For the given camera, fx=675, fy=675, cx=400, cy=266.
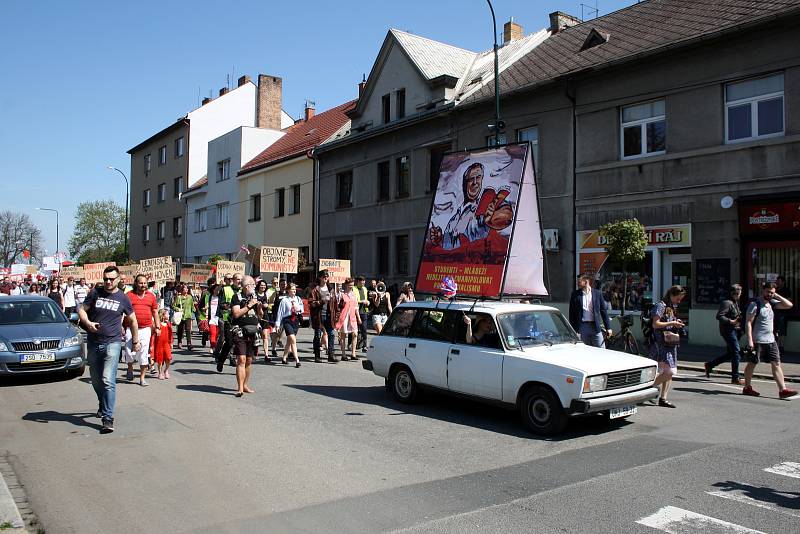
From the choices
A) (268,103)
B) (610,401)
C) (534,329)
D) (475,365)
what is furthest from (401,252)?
(268,103)

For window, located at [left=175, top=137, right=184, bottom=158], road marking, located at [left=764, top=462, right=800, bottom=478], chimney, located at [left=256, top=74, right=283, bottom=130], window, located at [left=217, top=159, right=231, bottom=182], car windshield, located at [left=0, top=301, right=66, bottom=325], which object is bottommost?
road marking, located at [left=764, top=462, right=800, bottom=478]

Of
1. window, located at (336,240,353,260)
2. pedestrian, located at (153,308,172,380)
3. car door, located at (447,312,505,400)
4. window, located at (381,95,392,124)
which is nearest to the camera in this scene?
car door, located at (447,312,505,400)

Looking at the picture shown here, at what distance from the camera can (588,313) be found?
10.9 m

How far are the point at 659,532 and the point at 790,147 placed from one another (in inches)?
546

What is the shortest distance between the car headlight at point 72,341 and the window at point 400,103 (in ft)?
62.8

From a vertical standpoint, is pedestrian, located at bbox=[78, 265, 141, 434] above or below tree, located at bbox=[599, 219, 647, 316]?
below

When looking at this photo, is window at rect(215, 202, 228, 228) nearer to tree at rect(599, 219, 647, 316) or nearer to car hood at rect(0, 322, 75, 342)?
tree at rect(599, 219, 647, 316)

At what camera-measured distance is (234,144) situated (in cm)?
4172

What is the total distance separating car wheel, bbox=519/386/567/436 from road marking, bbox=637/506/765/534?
93.3 inches

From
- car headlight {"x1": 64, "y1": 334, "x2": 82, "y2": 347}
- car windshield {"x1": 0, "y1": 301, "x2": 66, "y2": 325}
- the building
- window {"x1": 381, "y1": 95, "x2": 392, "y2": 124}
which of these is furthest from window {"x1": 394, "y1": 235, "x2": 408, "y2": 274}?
the building

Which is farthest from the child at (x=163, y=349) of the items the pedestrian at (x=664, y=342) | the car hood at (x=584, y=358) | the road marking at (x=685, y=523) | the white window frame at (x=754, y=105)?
the white window frame at (x=754, y=105)

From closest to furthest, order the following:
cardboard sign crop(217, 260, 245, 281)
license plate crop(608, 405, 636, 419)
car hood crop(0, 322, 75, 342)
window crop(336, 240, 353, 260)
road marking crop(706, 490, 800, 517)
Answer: road marking crop(706, 490, 800, 517)
license plate crop(608, 405, 636, 419)
car hood crop(0, 322, 75, 342)
cardboard sign crop(217, 260, 245, 281)
window crop(336, 240, 353, 260)

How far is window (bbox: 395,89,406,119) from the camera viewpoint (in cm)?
2845

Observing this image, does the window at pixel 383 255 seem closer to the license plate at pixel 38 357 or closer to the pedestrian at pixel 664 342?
the license plate at pixel 38 357
